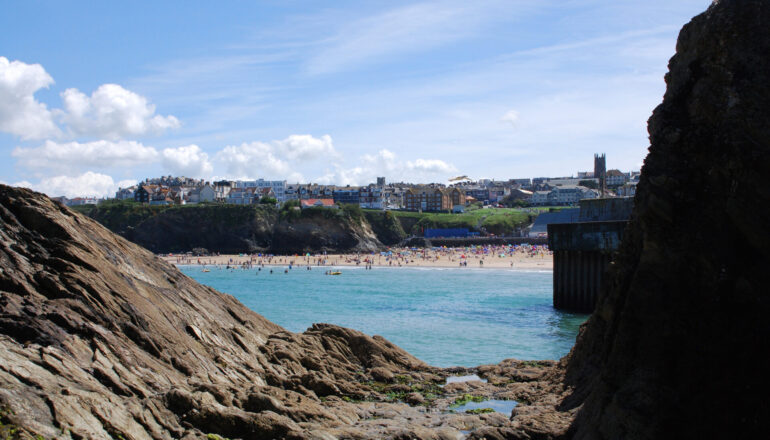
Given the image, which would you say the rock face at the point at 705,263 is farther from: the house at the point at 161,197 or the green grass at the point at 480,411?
the house at the point at 161,197

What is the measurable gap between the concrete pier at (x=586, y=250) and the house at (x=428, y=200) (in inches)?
5434

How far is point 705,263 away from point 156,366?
10570 mm

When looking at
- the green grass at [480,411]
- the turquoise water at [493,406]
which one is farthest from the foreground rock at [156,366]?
the green grass at [480,411]

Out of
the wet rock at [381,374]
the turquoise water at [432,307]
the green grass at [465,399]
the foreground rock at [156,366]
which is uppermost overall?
the foreground rock at [156,366]

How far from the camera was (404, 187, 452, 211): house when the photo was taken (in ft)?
584

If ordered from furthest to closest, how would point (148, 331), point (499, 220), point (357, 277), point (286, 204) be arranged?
point (499, 220) < point (286, 204) < point (357, 277) < point (148, 331)

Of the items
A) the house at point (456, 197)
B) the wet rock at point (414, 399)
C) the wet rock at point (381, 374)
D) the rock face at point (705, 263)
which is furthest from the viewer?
the house at point (456, 197)

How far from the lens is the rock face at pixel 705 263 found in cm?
941

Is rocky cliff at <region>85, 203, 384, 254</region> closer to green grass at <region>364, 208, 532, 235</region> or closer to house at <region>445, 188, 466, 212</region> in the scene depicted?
green grass at <region>364, 208, 532, 235</region>

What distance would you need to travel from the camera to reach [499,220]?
461 ft

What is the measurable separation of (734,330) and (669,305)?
0.96 metres

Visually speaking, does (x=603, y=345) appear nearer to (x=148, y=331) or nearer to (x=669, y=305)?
(x=669, y=305)

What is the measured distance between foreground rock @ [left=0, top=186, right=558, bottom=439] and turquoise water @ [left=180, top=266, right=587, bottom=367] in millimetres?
6868

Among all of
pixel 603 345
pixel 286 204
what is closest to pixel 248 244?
pixel 286 204
